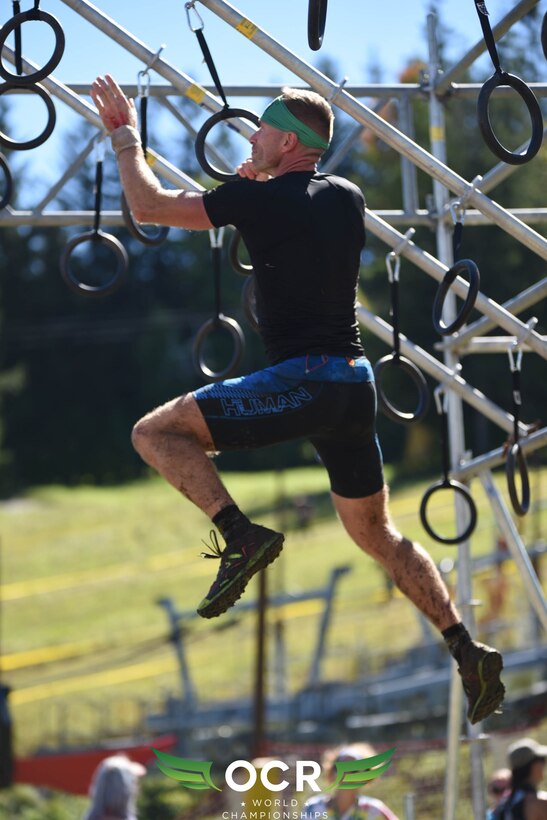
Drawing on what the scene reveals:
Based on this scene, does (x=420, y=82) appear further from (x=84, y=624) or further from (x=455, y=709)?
(x=84, y=624)

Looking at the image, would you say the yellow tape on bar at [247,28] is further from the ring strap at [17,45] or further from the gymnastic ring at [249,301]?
the gymnastic ring at [249,301]

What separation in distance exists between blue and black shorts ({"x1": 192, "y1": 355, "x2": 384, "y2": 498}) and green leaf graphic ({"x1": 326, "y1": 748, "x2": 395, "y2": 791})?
1.92 metres

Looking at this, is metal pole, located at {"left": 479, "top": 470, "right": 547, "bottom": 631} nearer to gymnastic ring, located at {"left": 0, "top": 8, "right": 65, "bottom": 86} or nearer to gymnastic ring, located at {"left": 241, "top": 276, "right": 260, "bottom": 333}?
gymnastic ring, located at {"left": 241, "top": 276, "right": 260, "bottom": 333}

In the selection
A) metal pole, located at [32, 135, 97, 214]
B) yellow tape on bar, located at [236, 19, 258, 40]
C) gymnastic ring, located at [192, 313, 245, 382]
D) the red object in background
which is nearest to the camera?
yellow tape on bar, located at [236, 19, 258, 40]

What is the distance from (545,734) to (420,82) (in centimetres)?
771

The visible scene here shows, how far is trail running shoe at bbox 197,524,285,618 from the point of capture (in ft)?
12.3

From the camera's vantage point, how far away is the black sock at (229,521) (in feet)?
12.7

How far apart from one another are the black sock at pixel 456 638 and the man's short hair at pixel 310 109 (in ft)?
5.48

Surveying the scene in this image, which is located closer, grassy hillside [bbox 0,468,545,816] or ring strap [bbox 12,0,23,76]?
ring strap [bbox 12,0,23,76]

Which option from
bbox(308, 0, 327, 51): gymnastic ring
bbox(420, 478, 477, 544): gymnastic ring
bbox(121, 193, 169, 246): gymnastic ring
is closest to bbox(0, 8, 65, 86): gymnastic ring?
bbox(121, 193, 169, 246): gymnastic ring

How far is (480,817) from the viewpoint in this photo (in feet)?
19.4

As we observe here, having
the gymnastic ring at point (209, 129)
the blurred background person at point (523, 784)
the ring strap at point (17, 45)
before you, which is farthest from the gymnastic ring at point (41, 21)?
the blurred background person at point (523, 784)

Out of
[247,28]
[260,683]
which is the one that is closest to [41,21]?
[247,28]

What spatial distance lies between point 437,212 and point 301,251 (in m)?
2.15
